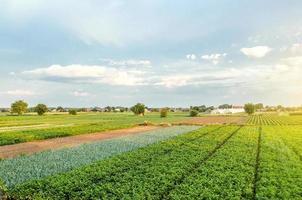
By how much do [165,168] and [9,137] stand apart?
2401 centimetres

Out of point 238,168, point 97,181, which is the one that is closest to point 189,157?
point 238,168

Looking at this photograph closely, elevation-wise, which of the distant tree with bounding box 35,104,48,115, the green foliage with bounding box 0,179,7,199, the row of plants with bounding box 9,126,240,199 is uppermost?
the distant tree with bounding box 35,104,48,115

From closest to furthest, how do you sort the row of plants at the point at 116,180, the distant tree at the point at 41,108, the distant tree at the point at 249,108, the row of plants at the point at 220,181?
the row of plants at the point at 220,181
the row of plants at the point at 116,180
the distant tree at the point at 41,108
the distant tree at the point at 249,108

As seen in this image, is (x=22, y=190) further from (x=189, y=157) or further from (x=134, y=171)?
(x=189, y=157)

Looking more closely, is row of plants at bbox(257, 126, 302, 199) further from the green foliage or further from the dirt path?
the dirt path

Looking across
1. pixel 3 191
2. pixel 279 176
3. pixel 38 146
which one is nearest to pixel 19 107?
pixel 38 146

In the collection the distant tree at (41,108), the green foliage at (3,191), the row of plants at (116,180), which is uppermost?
the distant tree at (41,108)

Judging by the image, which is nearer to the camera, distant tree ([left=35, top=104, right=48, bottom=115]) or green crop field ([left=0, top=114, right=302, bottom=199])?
green crop field ([left=0, top=114, right=302, bottom=199])

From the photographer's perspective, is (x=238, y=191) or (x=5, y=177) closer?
(x=238, y=191)

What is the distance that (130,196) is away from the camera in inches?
489

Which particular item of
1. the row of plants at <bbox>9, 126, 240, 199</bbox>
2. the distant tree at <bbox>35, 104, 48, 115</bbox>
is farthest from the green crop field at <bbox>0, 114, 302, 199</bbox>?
the distant tree at <bbox>35, 104, 48, 115</bbox>

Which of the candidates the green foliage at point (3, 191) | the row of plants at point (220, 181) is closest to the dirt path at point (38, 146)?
the green foliage at point (3, 191)

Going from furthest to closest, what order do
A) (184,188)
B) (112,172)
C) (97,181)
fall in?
(112,172), (97,181), (184,188)

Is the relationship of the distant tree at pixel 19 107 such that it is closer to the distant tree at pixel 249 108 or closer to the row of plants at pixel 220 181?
the distant tree at pixel 249 108
